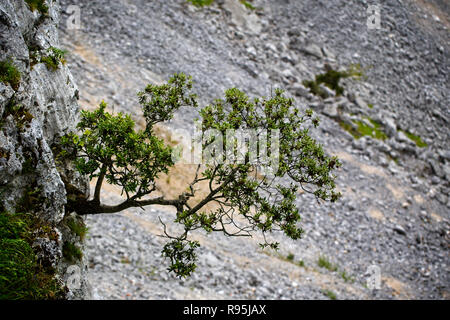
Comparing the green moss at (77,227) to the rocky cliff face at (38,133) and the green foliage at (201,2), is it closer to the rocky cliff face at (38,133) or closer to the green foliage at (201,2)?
the rocky cliff face at (38,133)

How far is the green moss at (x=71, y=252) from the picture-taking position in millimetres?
14875

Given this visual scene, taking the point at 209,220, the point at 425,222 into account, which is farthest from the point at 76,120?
the point at 425,222

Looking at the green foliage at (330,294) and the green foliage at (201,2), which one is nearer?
the green foliage at (330,294)

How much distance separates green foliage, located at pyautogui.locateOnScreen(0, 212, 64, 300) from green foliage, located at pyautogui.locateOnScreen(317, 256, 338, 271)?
78.7 ft

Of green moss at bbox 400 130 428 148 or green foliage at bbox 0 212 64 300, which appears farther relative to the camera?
green moss at bbox 400 130 428 148

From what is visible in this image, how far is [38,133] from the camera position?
12.5 m

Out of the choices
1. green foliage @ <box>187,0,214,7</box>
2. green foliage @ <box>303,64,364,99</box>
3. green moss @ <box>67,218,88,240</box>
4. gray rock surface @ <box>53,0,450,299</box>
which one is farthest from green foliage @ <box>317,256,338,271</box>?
green foliage @ <box>187,0,214,7</box>

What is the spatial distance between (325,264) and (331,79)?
1236 inches

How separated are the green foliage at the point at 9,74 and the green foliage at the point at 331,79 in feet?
148

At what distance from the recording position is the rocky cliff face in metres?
11.8

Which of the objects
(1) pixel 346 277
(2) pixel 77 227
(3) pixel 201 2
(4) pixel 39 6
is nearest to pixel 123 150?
(2) pixel 77 227

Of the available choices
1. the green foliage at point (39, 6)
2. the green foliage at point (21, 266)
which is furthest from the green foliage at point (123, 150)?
the green foliage at point (39, 6)

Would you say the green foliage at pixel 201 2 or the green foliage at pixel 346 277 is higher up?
the green foliage at pixel 201 2

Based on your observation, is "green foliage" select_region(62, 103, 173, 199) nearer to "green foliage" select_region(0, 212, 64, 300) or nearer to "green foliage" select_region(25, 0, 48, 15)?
"green foliage" select_region(0, 212, 64, 300)
